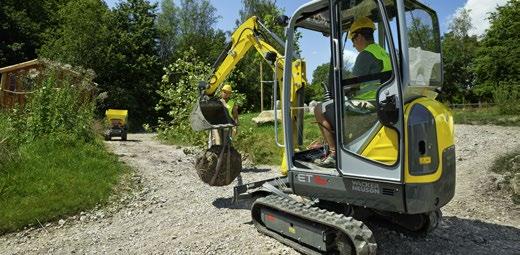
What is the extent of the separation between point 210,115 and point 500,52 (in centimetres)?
3696

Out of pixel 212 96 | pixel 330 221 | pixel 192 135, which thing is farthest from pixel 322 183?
pixel 192 135

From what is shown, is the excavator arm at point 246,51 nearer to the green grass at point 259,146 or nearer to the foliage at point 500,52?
the green grass at point 259,146

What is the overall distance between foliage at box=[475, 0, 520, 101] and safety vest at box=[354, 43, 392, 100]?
35214 millimetres

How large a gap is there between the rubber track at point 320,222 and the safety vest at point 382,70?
115cm

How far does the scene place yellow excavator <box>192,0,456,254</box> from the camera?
3971 mm

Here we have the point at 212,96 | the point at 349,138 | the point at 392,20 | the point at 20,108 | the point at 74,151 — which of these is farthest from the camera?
the point at 20,108

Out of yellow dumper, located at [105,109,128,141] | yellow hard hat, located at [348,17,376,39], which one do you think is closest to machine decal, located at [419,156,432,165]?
yellow hard hat, located at [348,17,376,39]

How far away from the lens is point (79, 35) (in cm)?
3650

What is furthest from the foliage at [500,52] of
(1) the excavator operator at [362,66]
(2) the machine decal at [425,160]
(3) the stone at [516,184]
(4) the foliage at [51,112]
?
(2) the machine decal at [425,160]

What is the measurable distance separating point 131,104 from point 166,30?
1399 cm

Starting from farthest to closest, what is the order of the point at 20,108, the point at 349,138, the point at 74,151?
the point at 20,108, the point at 74,151, the point at 349,138

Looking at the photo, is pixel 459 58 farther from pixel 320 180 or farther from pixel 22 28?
pixel 320 180

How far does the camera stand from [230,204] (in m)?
7.04

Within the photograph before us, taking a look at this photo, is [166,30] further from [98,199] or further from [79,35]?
[98,199]
